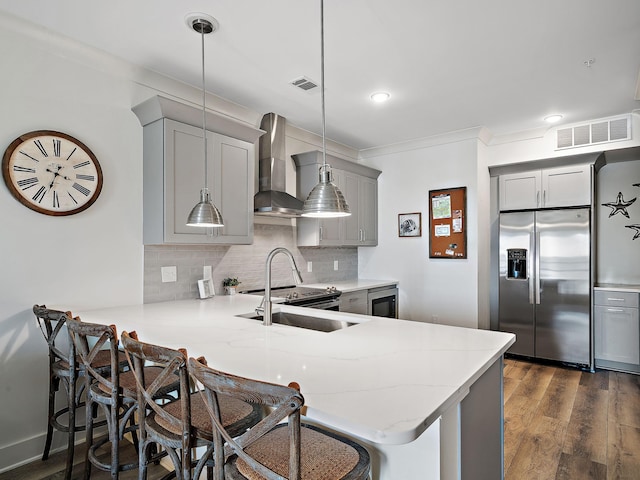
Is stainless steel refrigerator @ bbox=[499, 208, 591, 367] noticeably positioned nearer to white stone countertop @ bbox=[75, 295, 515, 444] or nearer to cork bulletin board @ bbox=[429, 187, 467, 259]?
cork bulletin board @ bbox=[429, 187, 467, 259]

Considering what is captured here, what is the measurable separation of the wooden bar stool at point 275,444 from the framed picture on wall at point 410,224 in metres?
3.75

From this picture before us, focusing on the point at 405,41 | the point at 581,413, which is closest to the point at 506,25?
the point at 405,41

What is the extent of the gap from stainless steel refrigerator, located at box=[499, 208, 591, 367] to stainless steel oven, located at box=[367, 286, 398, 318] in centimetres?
124

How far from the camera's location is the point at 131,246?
2787mm

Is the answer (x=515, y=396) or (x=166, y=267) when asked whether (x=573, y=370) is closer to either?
(x=515, y=396)

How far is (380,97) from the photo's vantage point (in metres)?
3.43

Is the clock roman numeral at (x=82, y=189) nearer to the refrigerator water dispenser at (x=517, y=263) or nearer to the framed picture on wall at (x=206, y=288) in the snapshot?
the framed picture on wall at (x=206, y=288)

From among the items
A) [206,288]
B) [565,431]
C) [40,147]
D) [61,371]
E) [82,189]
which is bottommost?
[565,431]

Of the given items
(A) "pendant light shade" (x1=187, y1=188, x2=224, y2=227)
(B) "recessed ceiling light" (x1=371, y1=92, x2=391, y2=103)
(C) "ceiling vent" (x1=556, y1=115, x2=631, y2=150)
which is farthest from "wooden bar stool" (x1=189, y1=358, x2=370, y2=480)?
(C) "ceiling vent" (x1=556, y1=115, x2=631, y2=150)

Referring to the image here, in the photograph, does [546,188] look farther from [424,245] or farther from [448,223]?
[424,245]

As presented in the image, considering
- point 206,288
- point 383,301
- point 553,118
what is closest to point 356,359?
point 206,288

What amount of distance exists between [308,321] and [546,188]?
337cm

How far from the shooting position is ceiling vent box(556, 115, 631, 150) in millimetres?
3799

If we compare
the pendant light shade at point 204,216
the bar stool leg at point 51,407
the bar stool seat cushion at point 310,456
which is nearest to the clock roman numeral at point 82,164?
the pendant light shade at point 204,216
